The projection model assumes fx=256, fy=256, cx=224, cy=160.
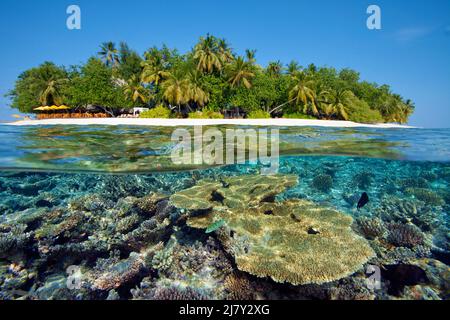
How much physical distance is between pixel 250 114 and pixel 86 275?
34334 millimetres

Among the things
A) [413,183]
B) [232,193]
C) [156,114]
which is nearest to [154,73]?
[156,114]

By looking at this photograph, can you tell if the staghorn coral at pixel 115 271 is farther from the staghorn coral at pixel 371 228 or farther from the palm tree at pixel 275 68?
the palm tree at pixel 275 68

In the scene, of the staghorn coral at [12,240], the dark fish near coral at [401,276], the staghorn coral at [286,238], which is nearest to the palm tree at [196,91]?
the staghorn coral at [286,238]

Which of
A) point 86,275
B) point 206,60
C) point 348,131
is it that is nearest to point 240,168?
point 348,131

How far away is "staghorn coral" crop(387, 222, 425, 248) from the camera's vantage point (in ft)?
22.1

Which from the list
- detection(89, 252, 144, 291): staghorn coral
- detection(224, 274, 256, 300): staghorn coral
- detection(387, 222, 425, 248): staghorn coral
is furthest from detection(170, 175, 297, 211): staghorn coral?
detection(387, 222, 425, 248): staghorn coral

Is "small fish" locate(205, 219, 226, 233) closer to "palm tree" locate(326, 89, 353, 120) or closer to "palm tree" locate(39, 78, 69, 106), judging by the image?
"palm tree" locate(326, 89, 353, 120)

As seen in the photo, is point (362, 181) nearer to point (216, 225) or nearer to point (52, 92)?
point (216, 225)

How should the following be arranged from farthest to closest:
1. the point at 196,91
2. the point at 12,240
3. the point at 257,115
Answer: the point at 257,115 < the point at 196,91 < the point at 12,240

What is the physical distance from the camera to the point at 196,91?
36312 millimetres

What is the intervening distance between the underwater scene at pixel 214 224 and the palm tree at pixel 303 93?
27.5m

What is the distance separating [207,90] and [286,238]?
34.5 metres

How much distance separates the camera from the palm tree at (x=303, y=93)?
38812 mm
